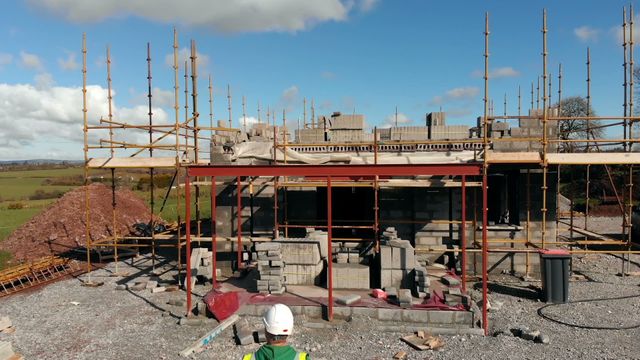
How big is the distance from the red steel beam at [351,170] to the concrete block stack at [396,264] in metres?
2.15

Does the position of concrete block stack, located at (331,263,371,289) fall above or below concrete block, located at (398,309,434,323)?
above

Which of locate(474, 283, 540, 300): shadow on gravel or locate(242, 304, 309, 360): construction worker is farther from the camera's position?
locate(474, 283, 540, 300): shadow on gravel

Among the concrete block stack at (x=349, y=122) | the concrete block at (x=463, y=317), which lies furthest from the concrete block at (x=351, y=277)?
the concrete block stack at (x=349, y=122)

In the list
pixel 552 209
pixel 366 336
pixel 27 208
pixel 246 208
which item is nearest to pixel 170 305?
pixel 246 208

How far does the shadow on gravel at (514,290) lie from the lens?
33.4 feet

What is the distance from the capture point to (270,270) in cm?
995

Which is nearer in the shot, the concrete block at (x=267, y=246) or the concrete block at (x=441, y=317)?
the concrete block at (x=441, y=317)

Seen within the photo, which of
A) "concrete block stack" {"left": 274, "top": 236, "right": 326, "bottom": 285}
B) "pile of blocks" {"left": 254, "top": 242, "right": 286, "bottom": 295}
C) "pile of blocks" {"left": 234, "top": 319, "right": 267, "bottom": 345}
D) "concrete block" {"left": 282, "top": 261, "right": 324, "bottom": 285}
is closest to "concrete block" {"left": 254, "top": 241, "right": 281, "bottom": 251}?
"pile of blocks" {"left": 254, "top": 242, "right": 286, "bottom": 295}

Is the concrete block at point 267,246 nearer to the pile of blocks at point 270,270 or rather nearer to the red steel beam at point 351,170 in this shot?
the pile of blocks at point 270,270

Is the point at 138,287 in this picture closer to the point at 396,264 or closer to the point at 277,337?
the point at 396,264

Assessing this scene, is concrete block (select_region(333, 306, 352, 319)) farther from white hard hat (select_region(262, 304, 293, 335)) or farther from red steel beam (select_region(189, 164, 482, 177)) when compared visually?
white hard hat (select_region(262, 304, 293, 335))

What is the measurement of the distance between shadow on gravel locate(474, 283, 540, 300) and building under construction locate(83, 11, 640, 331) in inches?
34.8

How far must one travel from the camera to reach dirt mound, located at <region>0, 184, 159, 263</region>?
16.8 m

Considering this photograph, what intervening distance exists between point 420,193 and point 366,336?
520 cm
